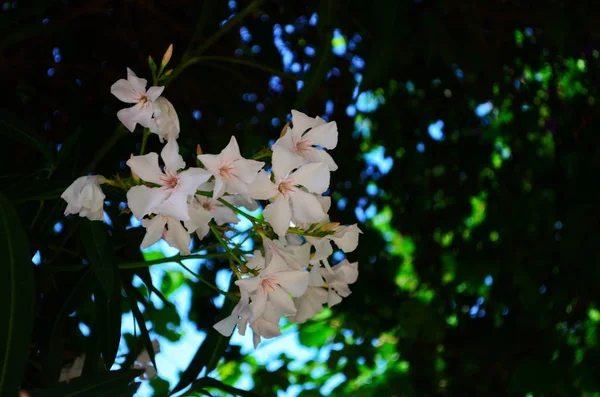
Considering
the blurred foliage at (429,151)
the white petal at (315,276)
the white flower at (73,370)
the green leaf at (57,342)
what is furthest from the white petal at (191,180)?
the blurred foliage at (429,151)

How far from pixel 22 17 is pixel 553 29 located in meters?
1.12

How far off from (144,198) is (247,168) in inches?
3.8

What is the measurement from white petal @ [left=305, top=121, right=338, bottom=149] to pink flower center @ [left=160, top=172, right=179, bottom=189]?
0.16m

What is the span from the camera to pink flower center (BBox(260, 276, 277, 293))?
722 millimetres

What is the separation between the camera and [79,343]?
117 cm

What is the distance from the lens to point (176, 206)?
64cm

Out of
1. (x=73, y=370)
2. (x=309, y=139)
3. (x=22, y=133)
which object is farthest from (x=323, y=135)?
(x=73, y=370)

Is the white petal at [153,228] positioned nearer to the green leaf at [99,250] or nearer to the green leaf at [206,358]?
the green leaf at [99,250]

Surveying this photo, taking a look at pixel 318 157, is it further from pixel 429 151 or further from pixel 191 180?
pixel 429 151

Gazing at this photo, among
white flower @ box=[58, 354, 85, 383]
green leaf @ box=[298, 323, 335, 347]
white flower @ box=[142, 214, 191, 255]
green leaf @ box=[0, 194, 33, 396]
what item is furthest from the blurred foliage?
green leaf @ box=[0, 194, 33, 396]

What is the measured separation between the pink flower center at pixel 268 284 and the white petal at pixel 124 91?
0.22 meters

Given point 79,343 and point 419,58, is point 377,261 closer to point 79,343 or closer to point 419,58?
point 419,58

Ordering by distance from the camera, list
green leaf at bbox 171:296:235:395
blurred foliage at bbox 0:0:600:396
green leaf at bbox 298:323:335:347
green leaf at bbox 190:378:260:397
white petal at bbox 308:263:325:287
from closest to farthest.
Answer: white petal at bbox 308:263:325:287
green leaf at bbox 190:378:260:397
green leaf at bbox 171:296:235:395
blurred foliage at bbox 0:0:600:396
green leaf at bbox 298:323:335:347

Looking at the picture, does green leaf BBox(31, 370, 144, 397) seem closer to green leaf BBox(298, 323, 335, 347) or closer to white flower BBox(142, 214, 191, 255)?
white flower BBox(142, 214, 191, 255)
